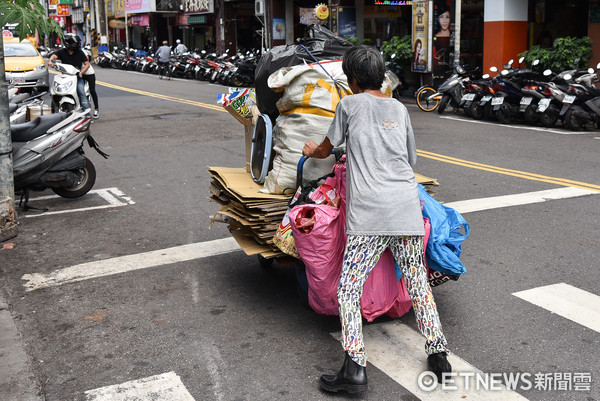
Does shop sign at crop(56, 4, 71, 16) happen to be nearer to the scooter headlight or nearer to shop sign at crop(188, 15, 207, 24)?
shop sign at crop(188, 15, 207, 24)

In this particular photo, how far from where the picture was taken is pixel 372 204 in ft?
11.5

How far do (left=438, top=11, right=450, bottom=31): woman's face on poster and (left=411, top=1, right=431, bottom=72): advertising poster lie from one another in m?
0.34

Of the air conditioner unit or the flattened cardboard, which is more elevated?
the air conditioner unit

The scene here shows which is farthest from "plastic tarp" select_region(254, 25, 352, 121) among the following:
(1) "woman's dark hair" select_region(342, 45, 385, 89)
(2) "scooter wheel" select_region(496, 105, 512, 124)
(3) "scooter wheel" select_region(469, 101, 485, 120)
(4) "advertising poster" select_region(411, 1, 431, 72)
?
(4) "advertising poster" select_region(411, 1, 431, 72)

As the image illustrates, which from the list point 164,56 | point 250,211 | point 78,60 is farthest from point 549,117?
point 164,56

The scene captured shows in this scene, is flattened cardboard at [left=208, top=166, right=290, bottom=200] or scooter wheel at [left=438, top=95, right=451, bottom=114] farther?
scooter wheel at [left=438, top=95, right=451, bottom=114]

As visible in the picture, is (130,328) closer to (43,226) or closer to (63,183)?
(43,226)

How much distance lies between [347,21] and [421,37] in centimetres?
578

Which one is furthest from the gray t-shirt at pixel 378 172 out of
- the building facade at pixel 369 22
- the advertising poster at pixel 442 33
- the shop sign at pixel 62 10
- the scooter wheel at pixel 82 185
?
the shop sign at pixel 62 10

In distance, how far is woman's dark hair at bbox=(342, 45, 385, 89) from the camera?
359cm

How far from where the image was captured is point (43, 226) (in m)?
6.90

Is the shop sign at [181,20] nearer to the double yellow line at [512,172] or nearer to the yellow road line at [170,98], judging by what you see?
the yellow road line at [170,98]

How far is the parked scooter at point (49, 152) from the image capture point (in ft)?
23.8

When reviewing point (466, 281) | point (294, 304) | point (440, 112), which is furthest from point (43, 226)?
point (440, 112)
